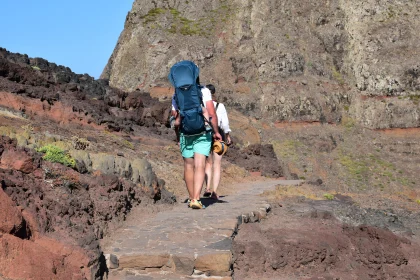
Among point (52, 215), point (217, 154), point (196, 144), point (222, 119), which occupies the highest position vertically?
point (222, 119)

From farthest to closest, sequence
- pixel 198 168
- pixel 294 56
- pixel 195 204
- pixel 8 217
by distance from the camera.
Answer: pixel 294 56 → pixel 195 204 → pixel 198 168 → pixel 8 217

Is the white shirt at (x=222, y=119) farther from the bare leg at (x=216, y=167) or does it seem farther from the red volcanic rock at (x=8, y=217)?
the red volcanic rock at (x=8, y=217)

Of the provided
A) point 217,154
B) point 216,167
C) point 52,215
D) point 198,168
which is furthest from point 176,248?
point 216,167

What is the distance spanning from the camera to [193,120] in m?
6.65

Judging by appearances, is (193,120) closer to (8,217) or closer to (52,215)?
(52,215)

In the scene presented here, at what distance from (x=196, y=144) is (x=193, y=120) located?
50 centimetres

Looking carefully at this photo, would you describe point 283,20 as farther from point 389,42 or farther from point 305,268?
point 305,268

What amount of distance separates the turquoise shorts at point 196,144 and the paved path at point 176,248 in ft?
3.19

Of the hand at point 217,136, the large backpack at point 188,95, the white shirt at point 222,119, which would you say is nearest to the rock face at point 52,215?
the large backpack at point 188,95

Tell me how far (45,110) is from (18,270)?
16.1 meters

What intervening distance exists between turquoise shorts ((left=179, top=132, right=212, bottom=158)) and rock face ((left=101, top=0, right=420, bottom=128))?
1605 inches

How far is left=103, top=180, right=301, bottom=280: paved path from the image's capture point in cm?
470

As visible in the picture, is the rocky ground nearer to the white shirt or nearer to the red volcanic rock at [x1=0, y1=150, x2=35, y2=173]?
the red volcanic rock at [x1=0, y1=150, x2=35, y2=173]

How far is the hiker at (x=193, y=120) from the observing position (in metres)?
6.58
